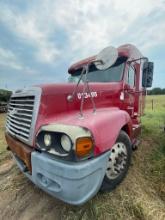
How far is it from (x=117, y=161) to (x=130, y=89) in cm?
176

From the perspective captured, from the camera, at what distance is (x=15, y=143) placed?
283cm

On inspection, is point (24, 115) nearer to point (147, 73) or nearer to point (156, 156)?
point (147, 73)

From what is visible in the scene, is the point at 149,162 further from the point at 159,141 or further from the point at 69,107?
the point at 69,107

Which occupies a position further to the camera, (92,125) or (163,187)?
(163,187)

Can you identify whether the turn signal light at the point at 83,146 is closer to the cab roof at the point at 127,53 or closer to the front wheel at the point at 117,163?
the front wheel at the point at 117,163

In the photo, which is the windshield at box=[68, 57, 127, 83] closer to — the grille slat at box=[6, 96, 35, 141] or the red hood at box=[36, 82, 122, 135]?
the red hood at box=[36, 82, 122, 135]

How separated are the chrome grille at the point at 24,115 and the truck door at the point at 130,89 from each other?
6.15 feet

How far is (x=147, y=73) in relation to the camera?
13.6 ft

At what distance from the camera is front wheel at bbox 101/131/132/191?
2661 millimetres

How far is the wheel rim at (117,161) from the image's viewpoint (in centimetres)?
267

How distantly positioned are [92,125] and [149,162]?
2.16 m

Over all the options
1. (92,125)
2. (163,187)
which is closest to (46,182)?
(92,125)

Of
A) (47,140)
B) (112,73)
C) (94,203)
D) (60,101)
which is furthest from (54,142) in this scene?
(112,73)

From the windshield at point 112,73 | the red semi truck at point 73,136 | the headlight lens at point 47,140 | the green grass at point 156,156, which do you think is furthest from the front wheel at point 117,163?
the windshield at point 112,73
